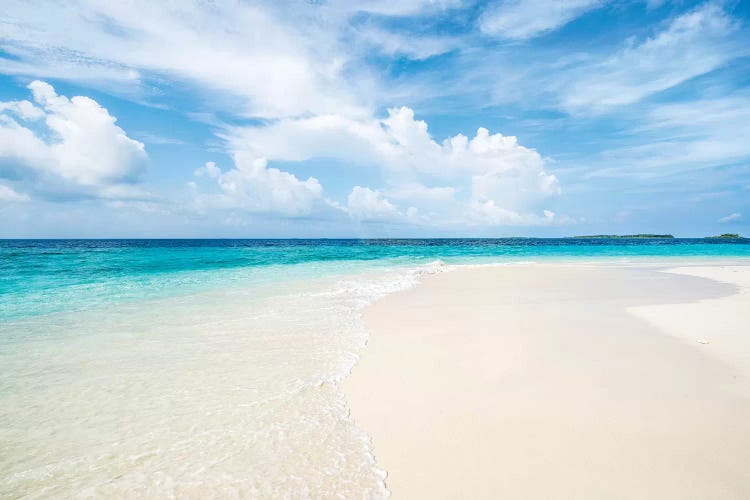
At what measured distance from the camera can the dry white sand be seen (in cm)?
324

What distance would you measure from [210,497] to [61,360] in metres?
5.05

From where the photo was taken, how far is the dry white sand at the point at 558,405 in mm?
3240

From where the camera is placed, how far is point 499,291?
1391 cm

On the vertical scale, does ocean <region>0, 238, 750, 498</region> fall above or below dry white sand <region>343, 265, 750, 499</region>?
below

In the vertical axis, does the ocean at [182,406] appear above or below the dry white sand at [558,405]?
below

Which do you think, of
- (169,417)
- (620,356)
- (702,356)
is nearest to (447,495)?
(169,417)

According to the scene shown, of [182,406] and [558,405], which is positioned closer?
[558,405]

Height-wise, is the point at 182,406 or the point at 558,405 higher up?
the point at 558,405

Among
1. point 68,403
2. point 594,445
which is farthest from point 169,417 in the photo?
point 594,445

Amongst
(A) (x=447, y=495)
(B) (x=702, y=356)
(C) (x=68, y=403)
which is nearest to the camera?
(A) (x=447, y=495)

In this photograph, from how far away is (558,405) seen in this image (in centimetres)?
452

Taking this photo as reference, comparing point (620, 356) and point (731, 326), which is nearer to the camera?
point (620, 356)

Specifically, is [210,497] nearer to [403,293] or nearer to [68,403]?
[68,403]

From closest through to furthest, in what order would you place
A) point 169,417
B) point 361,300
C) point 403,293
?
point 169,417, point 361,300, point 403,293
